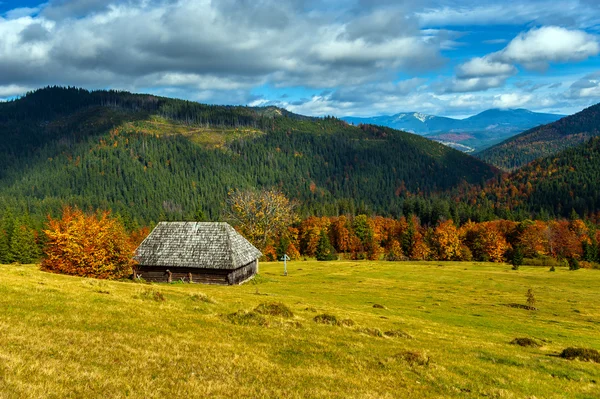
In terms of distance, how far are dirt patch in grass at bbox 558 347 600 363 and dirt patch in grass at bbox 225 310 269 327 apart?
18.3 metres

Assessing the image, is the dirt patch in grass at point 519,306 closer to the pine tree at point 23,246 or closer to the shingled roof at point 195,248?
the shingled roof at point 195,248

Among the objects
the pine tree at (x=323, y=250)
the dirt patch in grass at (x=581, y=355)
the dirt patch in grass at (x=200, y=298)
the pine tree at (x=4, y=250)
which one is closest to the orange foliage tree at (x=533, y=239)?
the pine tree at (x=323, y=250)

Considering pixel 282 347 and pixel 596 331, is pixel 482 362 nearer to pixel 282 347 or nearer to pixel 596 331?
pixel 282 347

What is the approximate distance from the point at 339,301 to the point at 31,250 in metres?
115

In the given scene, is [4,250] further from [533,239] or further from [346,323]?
[533,239]

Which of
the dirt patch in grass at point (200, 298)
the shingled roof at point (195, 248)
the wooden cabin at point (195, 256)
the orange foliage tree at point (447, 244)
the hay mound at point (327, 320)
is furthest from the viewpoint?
the orange foliage tree at point (447, 244)

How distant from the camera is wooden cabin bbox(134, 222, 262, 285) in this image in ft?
179

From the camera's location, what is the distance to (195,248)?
56.8 meters

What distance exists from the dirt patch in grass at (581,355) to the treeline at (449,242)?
94022 millimetres

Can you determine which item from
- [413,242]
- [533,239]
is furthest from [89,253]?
[533,239]

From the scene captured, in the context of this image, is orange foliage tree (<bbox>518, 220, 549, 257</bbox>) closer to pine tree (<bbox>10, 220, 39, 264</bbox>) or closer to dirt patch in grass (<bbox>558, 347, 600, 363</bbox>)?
dirt patch in grass (<bbox>558, 347, 600, 363</bbox>)

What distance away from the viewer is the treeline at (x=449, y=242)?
123375 millimetres

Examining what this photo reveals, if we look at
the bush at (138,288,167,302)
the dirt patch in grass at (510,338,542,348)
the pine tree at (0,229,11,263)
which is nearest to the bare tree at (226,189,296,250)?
the bush at (138,288,167,302)

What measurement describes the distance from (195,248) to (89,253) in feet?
49.7
